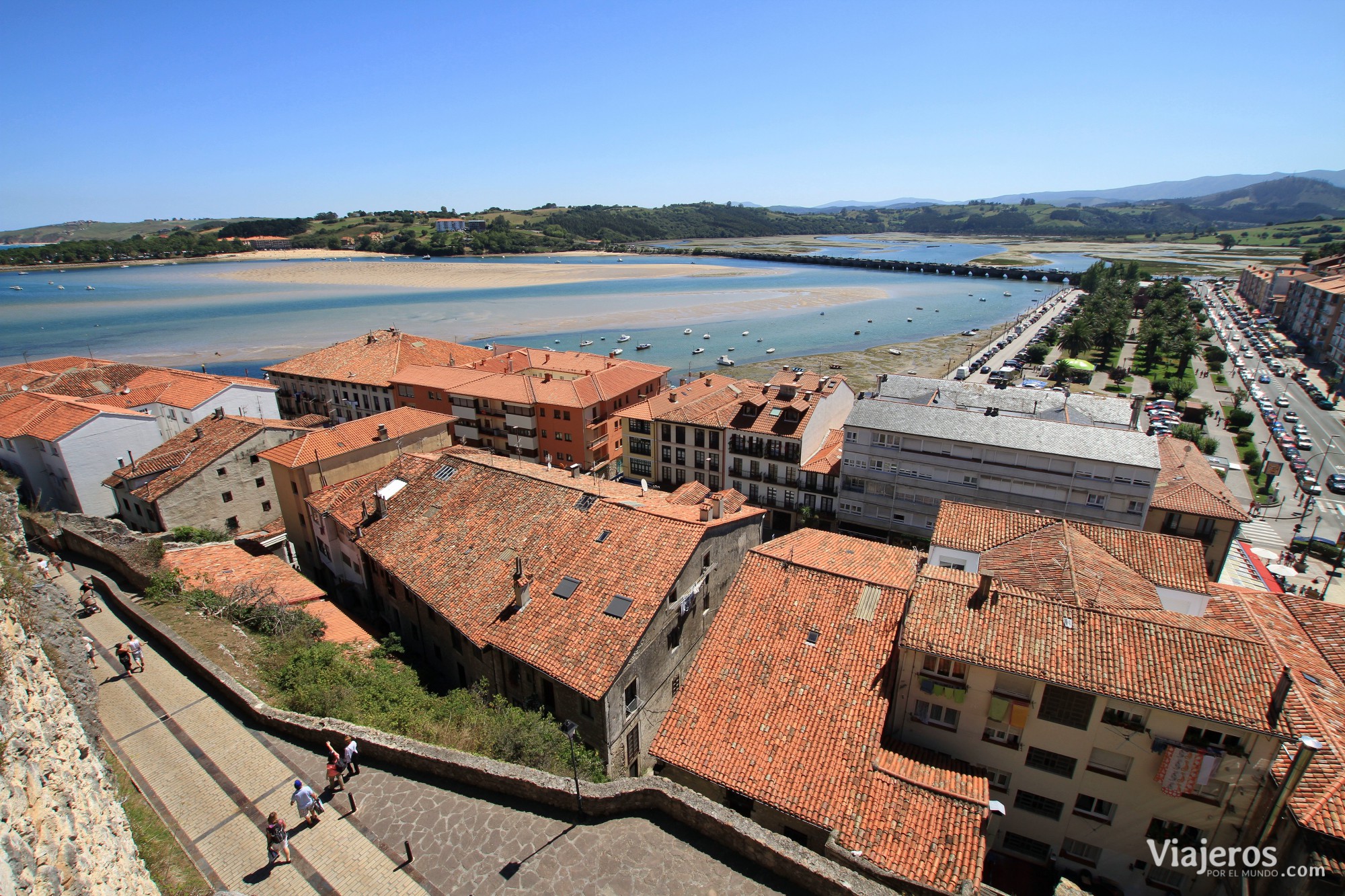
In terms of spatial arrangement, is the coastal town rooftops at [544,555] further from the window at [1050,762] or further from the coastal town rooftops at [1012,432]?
the coastal town rooftops at [1012,432]

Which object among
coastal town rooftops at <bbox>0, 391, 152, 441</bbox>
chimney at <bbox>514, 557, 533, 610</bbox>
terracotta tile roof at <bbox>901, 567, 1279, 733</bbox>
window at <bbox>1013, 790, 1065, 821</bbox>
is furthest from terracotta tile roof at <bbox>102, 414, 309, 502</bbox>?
window at <bbox>1013, 790, 1065, 821</bbox>

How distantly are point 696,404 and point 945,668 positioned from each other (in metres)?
36.7

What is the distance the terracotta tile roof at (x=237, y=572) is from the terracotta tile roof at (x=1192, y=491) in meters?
51.4

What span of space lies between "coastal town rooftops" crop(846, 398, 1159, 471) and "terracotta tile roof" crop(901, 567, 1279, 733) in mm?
21216

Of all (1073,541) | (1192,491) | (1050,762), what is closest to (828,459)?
(1192,491)

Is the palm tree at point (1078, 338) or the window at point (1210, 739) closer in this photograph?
the window at point (1210, 739)

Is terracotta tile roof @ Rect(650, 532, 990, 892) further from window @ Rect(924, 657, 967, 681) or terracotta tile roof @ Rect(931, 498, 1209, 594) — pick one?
terracotta tile roof @ Rect(931, 498, 1209, 594)

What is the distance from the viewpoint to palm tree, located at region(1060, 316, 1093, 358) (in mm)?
116438

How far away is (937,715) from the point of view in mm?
22016

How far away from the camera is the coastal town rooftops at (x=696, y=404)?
53.8 metres

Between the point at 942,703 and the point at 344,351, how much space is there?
81.9m

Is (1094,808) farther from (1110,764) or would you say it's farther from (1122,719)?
(1122,719)

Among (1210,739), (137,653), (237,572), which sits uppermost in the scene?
(137,653)

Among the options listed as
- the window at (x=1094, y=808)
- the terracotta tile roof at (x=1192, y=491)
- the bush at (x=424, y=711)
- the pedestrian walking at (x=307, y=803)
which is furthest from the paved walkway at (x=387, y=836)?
the terracotta tile roof at (x=1192, y=491)
